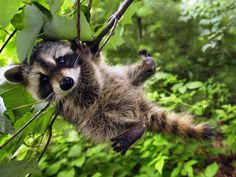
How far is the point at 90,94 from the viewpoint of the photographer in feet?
5.51

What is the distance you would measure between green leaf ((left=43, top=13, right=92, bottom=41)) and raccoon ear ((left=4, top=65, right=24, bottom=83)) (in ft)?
1.04

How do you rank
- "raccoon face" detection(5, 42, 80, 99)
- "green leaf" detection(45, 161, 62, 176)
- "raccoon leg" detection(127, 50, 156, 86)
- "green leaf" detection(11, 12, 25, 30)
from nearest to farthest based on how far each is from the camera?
"green leaf" detection(11, 12, 25, 30) < "raccoon face" detection(5, 42, 80, 99) < "raccoon leg" detection(127, 50, 156, 86) < "green leaf" detection(45, 161, 62, 176)

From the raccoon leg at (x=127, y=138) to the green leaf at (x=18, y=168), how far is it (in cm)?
28

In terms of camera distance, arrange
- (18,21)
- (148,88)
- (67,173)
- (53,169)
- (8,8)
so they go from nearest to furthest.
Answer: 1. (8,8)
2. (18,21)
3. (67,173)
4. (53,169)
5. (148,88)

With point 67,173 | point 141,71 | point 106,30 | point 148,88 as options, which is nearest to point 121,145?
point 106,30

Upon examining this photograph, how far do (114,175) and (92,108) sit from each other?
5.70 feet

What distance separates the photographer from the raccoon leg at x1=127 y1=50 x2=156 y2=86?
1984 millimetres

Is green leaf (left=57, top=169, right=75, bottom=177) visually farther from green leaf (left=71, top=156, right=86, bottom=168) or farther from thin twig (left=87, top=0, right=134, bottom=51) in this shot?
thin twig (left=87, top=0, right=134, bottom=51)

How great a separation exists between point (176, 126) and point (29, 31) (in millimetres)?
903

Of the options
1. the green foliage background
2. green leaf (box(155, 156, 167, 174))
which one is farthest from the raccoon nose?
green leaf (box(155, 156, 167, 174))

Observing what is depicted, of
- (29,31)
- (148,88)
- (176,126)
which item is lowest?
(148,88)

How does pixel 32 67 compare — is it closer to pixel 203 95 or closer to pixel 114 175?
pixel 114 175

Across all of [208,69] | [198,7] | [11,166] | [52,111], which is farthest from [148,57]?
[208,69]

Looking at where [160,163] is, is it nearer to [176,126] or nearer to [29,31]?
[176,126]
